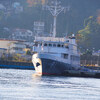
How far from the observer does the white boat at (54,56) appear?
10938 centimetres

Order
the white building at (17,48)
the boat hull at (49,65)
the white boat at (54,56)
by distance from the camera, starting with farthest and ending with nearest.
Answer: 1. the white building at (17,48)
2. the white boat at (54,56)
3. the boat hull at (49,65)

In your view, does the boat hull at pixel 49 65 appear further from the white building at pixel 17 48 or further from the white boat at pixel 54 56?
the white building at pixel 17 48

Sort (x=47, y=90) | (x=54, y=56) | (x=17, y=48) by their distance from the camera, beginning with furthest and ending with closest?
(x=17, y=48) < (x=54, y=56) < (x=47, y=90)

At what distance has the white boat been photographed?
109 meters

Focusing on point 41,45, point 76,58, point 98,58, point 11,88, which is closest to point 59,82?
point 11,88

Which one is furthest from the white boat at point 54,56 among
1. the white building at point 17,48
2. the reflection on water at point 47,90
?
the white building at point 17,48

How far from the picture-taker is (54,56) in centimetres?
10950

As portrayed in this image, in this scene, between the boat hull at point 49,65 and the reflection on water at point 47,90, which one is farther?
the boat hull at point 49,65

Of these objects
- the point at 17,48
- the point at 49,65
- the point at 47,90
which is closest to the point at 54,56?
the point at 49,65

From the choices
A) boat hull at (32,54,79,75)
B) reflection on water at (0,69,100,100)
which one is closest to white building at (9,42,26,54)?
boat hull at (32,54,79,75)

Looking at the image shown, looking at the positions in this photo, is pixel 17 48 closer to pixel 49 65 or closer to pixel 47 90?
pixel 49 65

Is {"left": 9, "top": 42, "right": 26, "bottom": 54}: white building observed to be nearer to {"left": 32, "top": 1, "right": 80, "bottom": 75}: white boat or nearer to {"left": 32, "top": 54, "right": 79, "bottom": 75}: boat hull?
{"left": 32, "top": 1, "right": 80, "bottom": 75}: white boat

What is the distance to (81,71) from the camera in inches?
4370

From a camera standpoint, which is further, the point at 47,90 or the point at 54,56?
the point at 54,56
